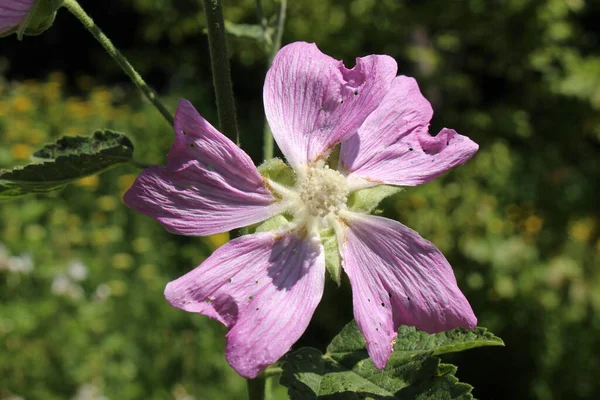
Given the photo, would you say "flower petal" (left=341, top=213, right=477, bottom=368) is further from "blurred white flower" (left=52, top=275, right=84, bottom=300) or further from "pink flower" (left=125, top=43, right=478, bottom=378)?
"blurred white flower" (left=52, top=275, right=84, bottom=300)

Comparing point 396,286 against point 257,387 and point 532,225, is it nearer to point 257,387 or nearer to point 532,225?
point 257,387

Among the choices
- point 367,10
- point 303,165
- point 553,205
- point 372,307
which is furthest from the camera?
point 367,10

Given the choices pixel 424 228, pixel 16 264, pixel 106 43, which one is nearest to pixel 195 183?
pixel 106 43

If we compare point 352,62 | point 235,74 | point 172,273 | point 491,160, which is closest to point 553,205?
point 491,160

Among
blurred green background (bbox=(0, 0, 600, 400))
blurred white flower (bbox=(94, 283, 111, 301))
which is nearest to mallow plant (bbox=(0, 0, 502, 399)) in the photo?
blurred green background (bbox=(0, 0, 600, 400))

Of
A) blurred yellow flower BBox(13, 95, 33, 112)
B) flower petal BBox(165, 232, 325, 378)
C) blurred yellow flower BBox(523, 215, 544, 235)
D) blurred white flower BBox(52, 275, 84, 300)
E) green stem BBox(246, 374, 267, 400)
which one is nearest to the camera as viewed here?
flower petal BBox(165, 232, 325, 378)

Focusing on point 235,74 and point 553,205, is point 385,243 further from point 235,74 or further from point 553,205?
point 235,74
